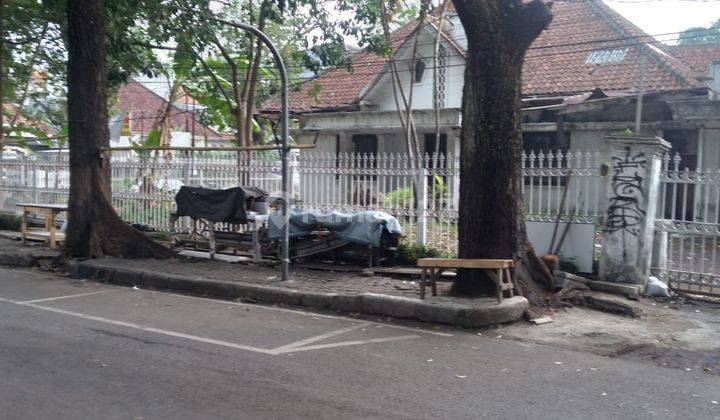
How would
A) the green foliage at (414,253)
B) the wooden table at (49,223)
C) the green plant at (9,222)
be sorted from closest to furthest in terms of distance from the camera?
the green foliage at (414,253), the wooden table at (49,223), the green plant at (9,222)

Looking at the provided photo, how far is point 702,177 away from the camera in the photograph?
8.89 meters

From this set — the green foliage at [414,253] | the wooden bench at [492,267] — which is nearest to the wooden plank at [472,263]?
the wooden bench at [492,267]

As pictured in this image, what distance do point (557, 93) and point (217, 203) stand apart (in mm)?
9396

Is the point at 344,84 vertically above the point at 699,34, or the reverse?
the point at 699,34

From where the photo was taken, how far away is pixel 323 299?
352 inches

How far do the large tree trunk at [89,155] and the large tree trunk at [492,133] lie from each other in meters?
6.41

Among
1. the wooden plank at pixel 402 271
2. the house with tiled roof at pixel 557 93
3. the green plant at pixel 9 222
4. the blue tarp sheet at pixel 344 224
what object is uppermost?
the house with tiled roof at pixel 557 93

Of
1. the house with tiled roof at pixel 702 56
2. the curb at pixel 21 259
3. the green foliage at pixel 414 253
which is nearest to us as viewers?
the green foliage at pixel 414 253

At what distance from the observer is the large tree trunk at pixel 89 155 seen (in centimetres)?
1211

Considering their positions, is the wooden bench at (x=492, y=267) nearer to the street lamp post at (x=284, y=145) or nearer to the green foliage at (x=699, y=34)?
the street lamp post at (x=284, y=145)

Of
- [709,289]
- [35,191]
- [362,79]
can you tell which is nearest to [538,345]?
[709,289]

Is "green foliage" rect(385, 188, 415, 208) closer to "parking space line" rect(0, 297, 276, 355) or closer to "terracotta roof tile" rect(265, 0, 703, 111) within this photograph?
"parking space line" rect(0, 297, 276, 355)

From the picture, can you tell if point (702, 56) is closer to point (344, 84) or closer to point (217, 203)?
point (344, 84)

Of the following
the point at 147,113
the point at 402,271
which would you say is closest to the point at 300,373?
the point at 402,271
